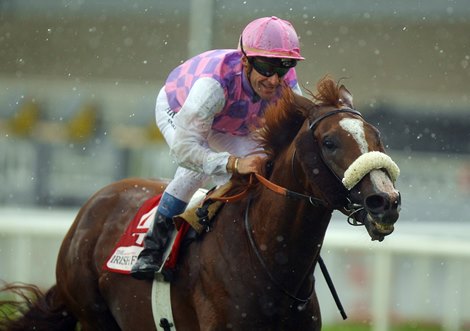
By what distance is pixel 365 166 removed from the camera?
3498 mm

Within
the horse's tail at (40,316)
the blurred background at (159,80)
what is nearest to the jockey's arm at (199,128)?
the horse's tail at (40,316)

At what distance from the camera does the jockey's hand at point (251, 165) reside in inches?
159

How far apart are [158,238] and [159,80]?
515 inches

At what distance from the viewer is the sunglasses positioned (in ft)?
13.5

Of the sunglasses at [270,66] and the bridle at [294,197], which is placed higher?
the sunglasses at [270,66]

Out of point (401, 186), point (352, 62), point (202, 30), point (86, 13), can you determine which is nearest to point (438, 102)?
point (352, 62)

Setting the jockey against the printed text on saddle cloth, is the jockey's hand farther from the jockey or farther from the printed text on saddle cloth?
the printed text on saddle cloth

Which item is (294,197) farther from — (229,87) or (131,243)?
(131,243)

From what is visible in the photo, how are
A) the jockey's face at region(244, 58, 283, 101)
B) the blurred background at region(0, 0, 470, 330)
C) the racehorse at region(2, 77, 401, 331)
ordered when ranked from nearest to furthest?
the racehorse at region(2, 77, 401, 331), the jockey's face at region(244, 58, 283, 101), the blurred background at region(0, 0, 470, 330)

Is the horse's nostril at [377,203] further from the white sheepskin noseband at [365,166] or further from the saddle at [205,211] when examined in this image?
the saddle at [205,211]

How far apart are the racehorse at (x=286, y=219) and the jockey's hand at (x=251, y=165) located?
29 mm

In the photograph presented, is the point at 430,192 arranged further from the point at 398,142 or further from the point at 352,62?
the point at 352,62

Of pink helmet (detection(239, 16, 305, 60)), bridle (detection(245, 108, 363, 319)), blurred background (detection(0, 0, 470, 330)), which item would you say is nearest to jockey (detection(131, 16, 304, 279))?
pink helmet (detection(239, 16, 305, 60))

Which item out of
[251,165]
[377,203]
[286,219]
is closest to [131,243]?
[251,165]
